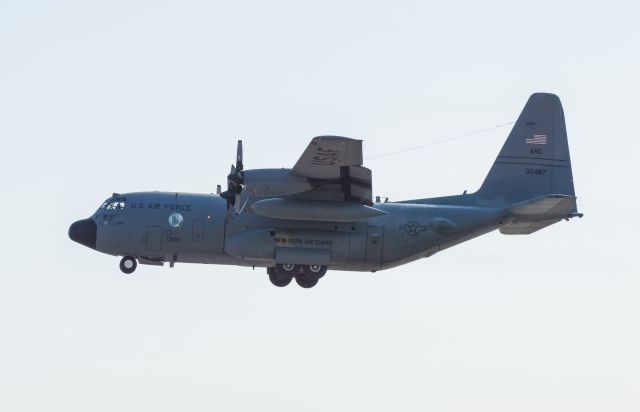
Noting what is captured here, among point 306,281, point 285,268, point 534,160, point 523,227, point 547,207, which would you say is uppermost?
point 534,160

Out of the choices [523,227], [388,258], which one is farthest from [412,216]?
[523,227]

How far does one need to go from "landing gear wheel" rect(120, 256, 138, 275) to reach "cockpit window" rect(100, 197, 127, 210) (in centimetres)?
154

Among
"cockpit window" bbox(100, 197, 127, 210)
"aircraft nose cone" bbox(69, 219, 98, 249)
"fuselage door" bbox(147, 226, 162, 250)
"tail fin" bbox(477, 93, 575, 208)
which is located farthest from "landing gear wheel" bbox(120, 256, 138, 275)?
"tail fin" bbox(477, 93, 575, 208)

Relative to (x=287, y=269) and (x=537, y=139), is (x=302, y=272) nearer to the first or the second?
(x=287, y=269)

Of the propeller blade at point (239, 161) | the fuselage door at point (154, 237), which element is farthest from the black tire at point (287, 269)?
the fuselage door at point (154, 237)

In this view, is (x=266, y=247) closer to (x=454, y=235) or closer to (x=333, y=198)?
(x=333, y=198)

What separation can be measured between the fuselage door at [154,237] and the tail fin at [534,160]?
10.0 metres

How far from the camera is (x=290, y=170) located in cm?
3102

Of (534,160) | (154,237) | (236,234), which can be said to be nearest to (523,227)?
(534,160)

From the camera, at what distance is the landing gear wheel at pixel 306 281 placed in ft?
111

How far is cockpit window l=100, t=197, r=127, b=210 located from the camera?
A: 33.7 m

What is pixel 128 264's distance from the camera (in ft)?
112

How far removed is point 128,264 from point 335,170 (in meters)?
7.30

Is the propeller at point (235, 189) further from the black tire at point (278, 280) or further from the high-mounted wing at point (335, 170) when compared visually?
the black tire at point (278, 280)
